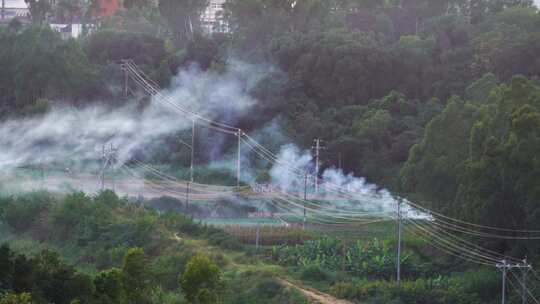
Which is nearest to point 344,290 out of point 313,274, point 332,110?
point 313,274

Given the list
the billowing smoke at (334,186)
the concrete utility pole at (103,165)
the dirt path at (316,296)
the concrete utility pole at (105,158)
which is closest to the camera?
the dirt path at (316,296)

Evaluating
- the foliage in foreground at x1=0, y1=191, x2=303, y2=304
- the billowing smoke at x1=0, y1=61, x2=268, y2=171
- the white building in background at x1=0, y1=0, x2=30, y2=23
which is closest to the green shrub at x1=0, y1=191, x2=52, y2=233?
the foliage in foreground at x1=0, y1=191, x2=303, y2=304

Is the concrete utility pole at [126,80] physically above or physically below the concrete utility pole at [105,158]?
above

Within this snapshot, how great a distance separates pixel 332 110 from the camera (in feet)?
111

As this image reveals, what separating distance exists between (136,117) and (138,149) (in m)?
1.93

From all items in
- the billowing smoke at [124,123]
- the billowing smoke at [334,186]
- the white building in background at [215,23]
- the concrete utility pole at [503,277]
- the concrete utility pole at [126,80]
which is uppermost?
the white building in background at [215,23]

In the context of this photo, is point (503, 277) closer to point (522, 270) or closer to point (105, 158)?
point (522, 270)

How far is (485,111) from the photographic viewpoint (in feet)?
78.9

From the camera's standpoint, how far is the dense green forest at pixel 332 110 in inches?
825

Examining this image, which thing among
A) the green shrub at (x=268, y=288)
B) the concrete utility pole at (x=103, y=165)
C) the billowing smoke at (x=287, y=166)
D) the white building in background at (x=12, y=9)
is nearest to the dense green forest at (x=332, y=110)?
the green shrub at (x=268, y=288)

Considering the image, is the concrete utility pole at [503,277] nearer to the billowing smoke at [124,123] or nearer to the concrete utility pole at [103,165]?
the concrete utility pole at [103,165]

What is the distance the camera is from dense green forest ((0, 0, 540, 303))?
2095 cm

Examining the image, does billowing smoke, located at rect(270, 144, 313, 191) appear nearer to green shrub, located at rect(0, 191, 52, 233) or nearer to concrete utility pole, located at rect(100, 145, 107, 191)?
concrete utility pole, located at rect(100, 145, 107, 191)

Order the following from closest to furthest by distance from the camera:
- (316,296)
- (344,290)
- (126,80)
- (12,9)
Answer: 1. (316,296)
2. (344,290)
3. (126,80)
4. (12,9)
